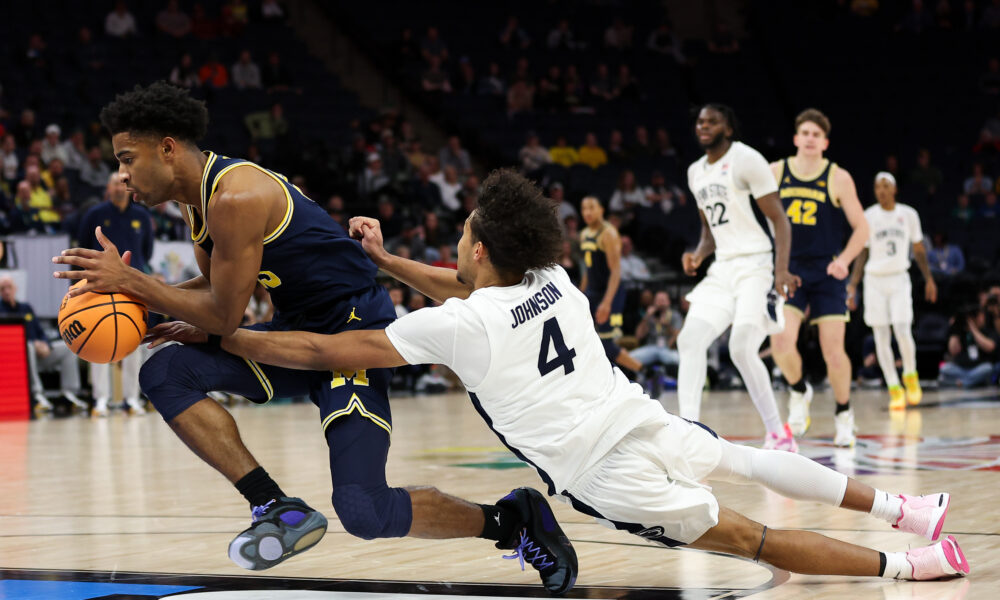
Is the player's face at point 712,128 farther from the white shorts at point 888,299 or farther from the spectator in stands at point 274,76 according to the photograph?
the spectator in stands at point 274,76

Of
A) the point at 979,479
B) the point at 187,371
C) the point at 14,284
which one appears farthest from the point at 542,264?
the point at 14,284

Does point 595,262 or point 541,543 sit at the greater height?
point 595,262

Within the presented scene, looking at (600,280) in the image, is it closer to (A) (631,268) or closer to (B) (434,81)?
(A) (631,268)

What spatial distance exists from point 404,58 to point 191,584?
16.9 meters

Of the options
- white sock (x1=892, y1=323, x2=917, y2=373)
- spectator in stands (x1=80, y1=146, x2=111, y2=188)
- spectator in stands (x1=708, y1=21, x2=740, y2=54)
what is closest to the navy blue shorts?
white sock (x1=892, y1=323, x2=917, y2=373)

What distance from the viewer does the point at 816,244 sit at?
7.65 metres

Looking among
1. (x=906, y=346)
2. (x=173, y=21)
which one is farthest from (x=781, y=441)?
(x=173, y=21)

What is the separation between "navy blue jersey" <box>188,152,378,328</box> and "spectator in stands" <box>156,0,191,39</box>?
47.5ft

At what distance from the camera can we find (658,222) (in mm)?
17641

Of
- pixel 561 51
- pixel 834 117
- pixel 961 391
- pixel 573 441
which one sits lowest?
pixel 961 391

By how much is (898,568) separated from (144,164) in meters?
2.53

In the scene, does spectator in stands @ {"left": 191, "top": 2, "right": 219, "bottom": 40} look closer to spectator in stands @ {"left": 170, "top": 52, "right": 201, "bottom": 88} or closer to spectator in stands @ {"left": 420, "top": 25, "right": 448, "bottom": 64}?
spectator in stands @ {"left": 170, "top": 52, "right": 201, "bottom": 88}

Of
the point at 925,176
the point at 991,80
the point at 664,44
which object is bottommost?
the point at 925,176

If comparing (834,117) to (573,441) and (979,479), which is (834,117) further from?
(573,441)
